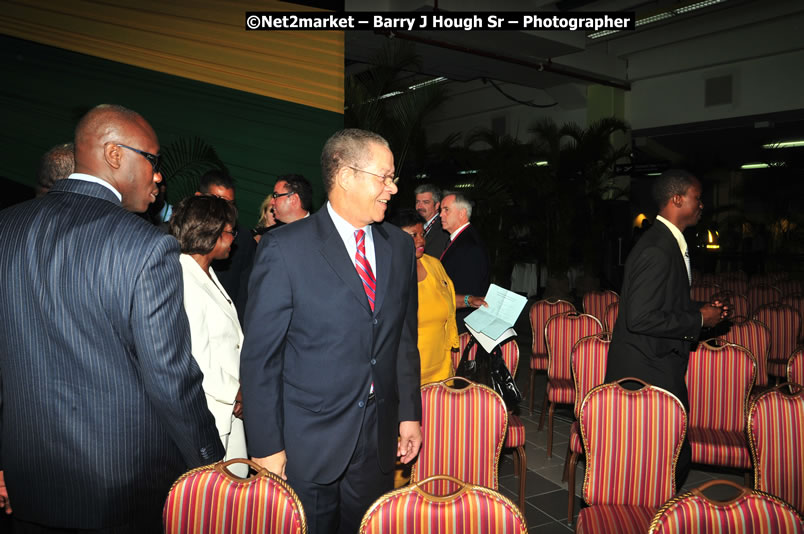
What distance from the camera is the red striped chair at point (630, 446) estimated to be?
2.50m

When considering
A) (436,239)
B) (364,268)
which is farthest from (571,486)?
(436,239)

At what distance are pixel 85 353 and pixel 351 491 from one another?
97cm

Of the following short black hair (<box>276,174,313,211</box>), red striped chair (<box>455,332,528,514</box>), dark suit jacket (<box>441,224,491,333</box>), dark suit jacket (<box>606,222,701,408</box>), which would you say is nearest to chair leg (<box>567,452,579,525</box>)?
red striped chair (<box>455,332,528,514</box>)

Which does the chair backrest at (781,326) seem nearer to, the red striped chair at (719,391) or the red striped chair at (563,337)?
the red striped chair at (563,337)

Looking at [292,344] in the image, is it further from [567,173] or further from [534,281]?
[534,281]

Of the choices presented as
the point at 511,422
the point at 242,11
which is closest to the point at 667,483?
the point at 511,422

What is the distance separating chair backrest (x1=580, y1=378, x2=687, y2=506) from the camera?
2.51 m

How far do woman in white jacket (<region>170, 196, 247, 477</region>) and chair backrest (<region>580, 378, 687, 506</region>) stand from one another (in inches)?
60.8

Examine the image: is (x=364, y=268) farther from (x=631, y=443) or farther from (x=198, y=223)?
(x=631, y=443)

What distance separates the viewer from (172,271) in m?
1.51

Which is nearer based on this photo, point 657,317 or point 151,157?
point 151,157

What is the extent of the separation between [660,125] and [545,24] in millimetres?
8536

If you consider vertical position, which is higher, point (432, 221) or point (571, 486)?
point (432, 221)

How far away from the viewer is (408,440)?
212cm
